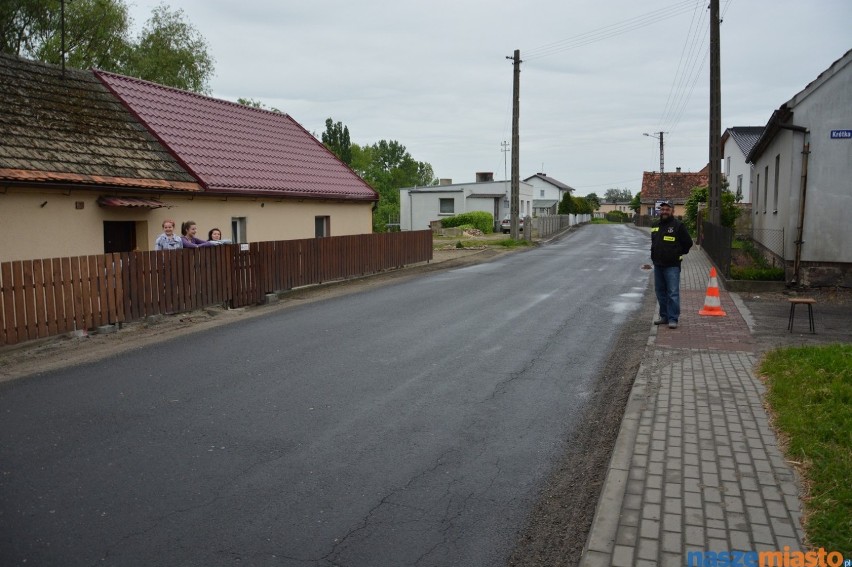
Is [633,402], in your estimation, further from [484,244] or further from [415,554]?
[484,244]

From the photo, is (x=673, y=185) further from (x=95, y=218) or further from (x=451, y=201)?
(x=95, y=218)

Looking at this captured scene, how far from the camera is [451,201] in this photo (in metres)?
57.7

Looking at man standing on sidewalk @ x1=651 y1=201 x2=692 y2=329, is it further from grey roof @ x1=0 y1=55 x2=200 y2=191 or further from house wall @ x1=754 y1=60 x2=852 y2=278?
grey roof @ x1=0 y1=55 x2=200 y2=191

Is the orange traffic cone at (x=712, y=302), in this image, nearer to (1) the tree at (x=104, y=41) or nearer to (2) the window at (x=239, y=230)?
(2) the window at (x=239, y=230)

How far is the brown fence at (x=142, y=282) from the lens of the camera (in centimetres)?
948

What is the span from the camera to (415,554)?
154 inches

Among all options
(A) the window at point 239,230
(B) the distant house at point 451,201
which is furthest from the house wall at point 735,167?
(A) the window at point 239,230

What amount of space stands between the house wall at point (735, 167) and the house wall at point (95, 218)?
30.7 meters

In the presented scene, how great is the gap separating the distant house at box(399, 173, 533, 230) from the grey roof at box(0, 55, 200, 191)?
4056cm

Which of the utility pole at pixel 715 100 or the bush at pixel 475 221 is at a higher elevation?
the utility pole at pixel 715 100

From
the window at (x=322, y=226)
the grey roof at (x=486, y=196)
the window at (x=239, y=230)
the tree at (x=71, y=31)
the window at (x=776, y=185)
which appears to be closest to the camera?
the window at (x=239, y=230)

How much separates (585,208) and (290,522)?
9740 centimetres

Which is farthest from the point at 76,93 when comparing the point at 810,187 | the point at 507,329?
the point at 810,187

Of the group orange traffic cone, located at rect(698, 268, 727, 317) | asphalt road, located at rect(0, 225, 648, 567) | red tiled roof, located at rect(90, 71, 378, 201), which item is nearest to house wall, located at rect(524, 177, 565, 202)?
red tiled roof, located at rect(90, 71, 378, 201)
